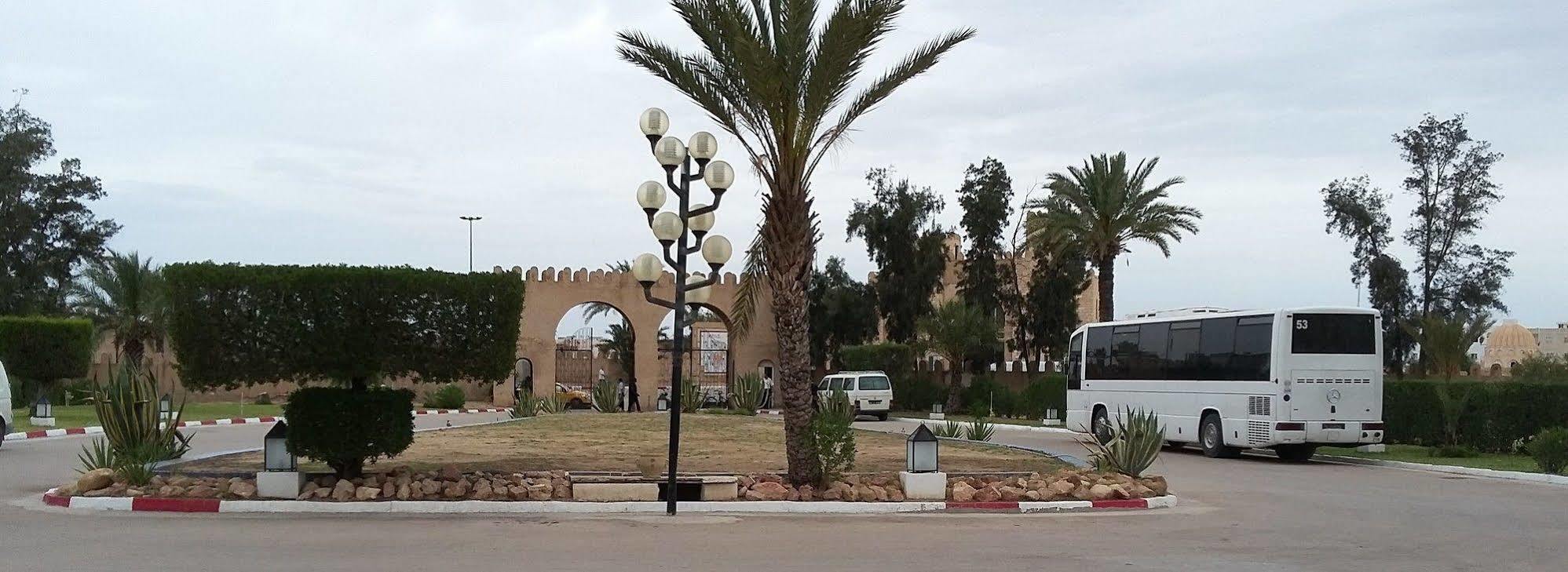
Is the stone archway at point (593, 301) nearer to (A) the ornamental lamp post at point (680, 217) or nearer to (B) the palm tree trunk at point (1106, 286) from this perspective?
(B) the palm tree trunk at point (1106, 286)

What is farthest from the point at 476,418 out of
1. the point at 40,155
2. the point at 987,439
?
the point at 40,155

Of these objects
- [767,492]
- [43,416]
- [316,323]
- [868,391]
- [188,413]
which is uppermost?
[316,323]

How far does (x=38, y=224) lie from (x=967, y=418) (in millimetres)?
43407

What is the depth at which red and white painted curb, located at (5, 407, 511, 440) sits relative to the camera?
26.2m

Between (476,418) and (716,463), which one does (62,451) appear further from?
(476,418)

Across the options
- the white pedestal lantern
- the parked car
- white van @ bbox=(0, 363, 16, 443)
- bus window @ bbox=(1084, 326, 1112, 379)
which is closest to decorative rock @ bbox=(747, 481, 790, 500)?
white van @ bbox=(0, 363, 16, 443)

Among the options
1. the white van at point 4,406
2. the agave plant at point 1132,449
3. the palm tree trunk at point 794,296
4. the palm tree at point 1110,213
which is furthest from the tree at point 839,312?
the palm tree trunk at point 794,296

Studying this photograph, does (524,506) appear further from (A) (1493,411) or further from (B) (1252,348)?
(A) (1493,411)

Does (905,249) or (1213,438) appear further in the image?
(905,249)

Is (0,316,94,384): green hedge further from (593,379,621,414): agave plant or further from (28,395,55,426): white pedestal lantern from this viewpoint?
(593,379,621,414): agave plant

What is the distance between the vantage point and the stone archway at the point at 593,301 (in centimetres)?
4834

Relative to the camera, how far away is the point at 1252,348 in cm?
2289

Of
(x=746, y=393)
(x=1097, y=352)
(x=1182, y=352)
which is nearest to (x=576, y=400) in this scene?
(x=746, y=393)

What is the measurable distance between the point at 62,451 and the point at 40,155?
42.1 meters
